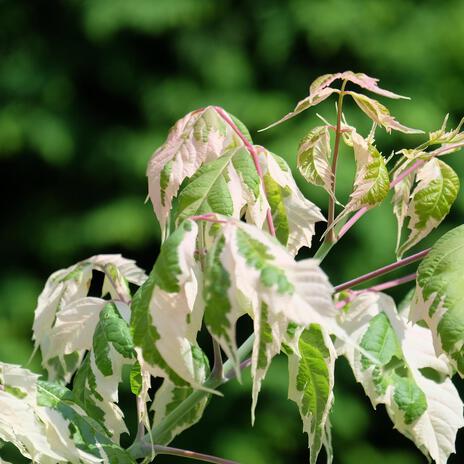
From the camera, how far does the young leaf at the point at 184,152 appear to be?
2.43 feet

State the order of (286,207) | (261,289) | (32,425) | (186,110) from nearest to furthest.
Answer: (261,289) → (32,425) → (286,207) → (186,110)

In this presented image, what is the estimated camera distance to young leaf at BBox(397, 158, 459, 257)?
0.79 m

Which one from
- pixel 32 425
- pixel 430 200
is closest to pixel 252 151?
pixel 430 200

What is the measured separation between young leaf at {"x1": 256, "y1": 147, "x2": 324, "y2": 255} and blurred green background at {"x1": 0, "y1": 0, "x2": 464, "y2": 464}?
76.1 inches

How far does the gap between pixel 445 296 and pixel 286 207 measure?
0.17m

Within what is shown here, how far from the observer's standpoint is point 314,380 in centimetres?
71

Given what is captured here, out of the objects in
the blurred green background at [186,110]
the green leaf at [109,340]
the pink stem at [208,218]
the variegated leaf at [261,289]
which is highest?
the pink stem at [208,218]

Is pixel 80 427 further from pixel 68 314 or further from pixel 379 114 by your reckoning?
pixel 379 114

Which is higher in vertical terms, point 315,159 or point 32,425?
point 315,159

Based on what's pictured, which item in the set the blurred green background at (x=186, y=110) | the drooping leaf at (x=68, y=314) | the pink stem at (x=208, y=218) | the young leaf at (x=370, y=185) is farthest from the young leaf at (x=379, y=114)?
the blurred green background at (x=186, y=110)

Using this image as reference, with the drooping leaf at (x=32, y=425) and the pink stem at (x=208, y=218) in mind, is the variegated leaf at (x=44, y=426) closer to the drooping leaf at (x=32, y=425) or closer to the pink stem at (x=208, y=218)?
the drooping leaf at (x=32, y=425)

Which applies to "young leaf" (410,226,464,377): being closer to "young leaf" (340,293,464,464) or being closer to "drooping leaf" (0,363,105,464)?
"young leaf" (340,293,464,464)

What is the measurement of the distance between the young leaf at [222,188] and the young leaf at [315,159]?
8 cm

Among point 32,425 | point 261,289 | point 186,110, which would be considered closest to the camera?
point 261,289
